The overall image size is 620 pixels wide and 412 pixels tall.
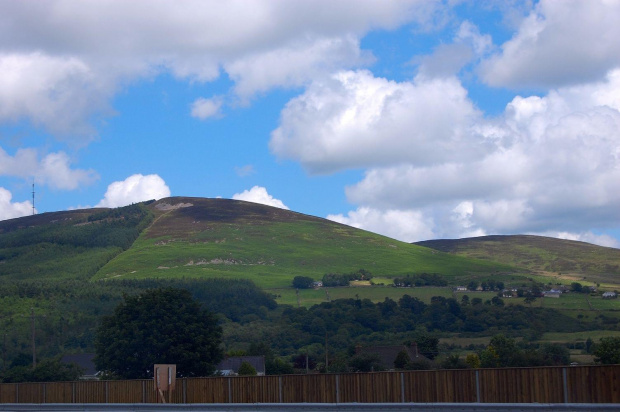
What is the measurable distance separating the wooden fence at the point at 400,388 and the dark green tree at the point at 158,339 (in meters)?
32.4

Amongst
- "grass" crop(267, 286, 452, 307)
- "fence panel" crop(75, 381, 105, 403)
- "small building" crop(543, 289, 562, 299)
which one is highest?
"grass" crop(267, 286, 452, 307)

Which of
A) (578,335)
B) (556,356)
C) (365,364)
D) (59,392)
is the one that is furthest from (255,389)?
(578,335)

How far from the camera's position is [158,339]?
7231cm

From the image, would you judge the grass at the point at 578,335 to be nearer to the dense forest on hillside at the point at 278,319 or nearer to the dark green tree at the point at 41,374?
the dense forest on hillside at the point at 278,319

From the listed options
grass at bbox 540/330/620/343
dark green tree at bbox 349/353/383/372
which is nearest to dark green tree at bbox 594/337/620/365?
dark green tree at bbox 349/353/383/372

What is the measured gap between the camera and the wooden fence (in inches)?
1006

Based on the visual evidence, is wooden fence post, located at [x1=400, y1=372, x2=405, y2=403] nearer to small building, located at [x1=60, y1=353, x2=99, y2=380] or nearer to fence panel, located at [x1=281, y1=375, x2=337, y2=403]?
fence panel, located at [x1=281, y1=375, x2=337, y2=403]

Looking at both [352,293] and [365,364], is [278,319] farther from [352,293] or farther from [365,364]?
[365,364]

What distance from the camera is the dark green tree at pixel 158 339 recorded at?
71.4m

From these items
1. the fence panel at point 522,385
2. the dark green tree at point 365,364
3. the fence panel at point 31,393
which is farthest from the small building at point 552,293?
the fence panel at point 522,385

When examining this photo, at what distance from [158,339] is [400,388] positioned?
154 ft

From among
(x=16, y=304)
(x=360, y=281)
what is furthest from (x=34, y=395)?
A: (x=360, y=281)

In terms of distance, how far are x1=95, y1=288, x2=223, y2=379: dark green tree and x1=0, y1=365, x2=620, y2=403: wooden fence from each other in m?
32.4

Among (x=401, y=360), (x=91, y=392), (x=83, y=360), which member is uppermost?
(x=91, y=392)
